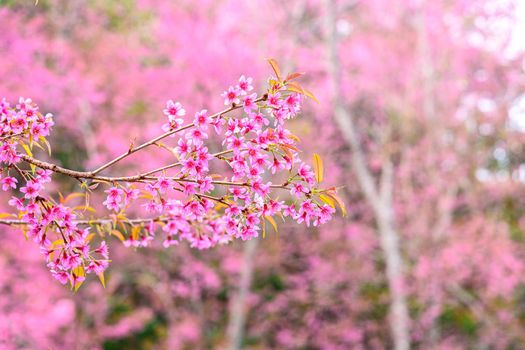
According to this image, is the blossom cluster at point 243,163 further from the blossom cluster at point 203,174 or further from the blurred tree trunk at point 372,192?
the blurred tree trunk at point 372,192

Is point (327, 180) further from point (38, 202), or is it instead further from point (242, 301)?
point (38, 202)

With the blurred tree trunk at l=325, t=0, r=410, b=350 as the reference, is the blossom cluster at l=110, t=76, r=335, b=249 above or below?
below

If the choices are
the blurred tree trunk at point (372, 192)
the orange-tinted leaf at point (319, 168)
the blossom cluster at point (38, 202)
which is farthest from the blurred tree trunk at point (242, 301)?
the orange-tinted leaf at point (319, 168)

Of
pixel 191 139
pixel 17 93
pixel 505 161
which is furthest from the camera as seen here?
pixel 505 161

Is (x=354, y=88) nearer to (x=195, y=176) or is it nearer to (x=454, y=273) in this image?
(x=454, y=273)

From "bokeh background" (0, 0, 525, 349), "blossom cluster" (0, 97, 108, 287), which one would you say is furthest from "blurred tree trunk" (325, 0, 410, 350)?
"blossom cluster" (0, 97, 108, 287)

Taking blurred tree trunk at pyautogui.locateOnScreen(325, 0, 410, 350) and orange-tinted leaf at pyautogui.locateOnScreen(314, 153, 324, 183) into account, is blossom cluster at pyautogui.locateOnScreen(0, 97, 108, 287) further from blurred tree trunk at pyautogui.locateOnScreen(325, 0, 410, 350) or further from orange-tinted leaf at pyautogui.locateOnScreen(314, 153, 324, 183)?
blurred tree trunk at pyautogui.locateOnScreen(325, 0, 410, 350)

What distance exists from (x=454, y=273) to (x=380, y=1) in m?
A: 6.62

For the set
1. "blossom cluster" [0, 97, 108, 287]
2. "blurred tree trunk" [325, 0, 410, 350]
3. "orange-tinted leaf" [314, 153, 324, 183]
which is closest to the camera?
"orange-tinted leaf" [314, 153, 324, 183]

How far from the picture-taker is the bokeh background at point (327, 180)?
7734 mm

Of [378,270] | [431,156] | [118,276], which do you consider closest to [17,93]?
[118,276]

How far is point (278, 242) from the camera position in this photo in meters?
9.41

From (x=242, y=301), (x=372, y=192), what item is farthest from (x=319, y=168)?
(x=242, y=301)

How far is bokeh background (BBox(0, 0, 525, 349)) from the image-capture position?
7.73m
